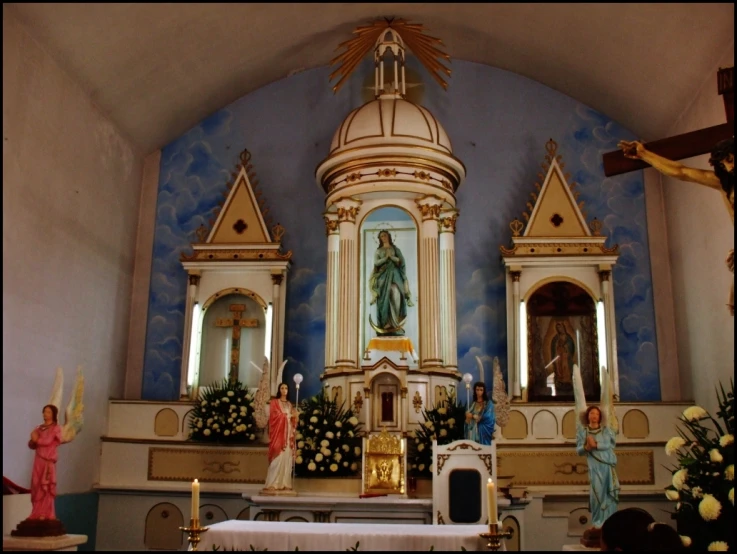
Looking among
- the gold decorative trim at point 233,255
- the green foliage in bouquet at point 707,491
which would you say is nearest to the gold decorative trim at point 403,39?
the gold decorative trim at point 233,255

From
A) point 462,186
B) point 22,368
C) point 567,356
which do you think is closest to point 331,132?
point 462,186

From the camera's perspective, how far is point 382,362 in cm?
1081

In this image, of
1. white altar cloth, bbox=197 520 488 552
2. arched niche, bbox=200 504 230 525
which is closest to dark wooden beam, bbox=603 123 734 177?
white altar cloth, bbox=197 520 488 552

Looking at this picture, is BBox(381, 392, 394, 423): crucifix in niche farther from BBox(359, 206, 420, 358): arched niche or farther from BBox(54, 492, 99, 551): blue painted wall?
BBox(54, 492, 99, 551): blue painted wall

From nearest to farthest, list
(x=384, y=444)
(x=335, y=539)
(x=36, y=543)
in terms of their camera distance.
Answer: (x=335, y=539) → (x=36, y=543) → (x=384, y=444)

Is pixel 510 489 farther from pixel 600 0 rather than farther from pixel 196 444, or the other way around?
pixel 600 0

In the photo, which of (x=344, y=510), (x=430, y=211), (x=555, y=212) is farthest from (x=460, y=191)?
(x=344, y=510)

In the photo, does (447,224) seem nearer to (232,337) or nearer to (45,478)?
(232,337)

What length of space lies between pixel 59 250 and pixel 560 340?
7015 mm

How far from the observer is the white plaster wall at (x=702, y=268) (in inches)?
406

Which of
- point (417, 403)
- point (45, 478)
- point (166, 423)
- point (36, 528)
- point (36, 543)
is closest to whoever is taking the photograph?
point (36, 543)

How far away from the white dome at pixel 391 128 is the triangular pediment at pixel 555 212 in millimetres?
1592

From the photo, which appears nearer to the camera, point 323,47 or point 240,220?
point 240,220

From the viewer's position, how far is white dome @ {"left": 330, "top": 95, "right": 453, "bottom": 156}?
39.2 ft
